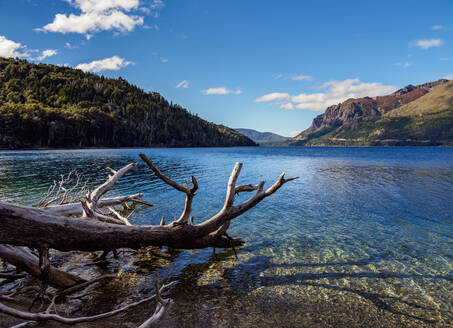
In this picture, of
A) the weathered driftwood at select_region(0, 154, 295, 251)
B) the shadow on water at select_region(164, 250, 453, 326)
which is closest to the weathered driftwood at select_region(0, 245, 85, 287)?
the weathered driftwood at select_region(0, 154, 295, 251)

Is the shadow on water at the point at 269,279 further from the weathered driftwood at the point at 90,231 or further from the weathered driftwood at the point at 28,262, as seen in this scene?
the weathered driftwood at the point at 28,262

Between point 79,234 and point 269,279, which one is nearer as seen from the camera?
point 79,234

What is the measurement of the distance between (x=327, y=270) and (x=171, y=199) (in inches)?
562

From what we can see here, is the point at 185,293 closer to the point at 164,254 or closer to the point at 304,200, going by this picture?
the point at 164,254

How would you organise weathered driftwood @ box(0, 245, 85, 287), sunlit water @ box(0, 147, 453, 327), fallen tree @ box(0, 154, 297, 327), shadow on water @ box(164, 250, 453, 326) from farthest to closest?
shadow on water @ box(164, 250, 453, 326) < sunlit water @ box(0, 147, 453, 327) < weathered driftwood @ box(0, 245, 85, 287) < fallen tree @ box(0, 154, 297, 327)

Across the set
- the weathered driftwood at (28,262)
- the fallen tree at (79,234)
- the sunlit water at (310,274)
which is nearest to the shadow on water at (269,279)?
the sunlit water at (310,274)

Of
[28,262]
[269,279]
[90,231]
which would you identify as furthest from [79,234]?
[269,279]

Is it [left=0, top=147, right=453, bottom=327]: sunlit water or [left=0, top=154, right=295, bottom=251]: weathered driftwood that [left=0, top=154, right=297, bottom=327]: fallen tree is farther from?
[left=0, top=147, right=453, bottom=327]: sunlit water

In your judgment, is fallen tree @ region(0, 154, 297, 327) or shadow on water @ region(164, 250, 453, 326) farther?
shadow on water @ region(164, 250, 453, 326)

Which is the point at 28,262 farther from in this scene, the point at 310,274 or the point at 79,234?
the point at 310,274

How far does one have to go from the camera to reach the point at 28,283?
263 inches

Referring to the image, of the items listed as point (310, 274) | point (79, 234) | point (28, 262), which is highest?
point (79, 234)

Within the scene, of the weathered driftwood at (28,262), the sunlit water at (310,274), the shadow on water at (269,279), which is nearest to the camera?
→ the weathered driftwood at (28,262)

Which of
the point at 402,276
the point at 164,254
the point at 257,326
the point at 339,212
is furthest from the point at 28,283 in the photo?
the point at 339,212
